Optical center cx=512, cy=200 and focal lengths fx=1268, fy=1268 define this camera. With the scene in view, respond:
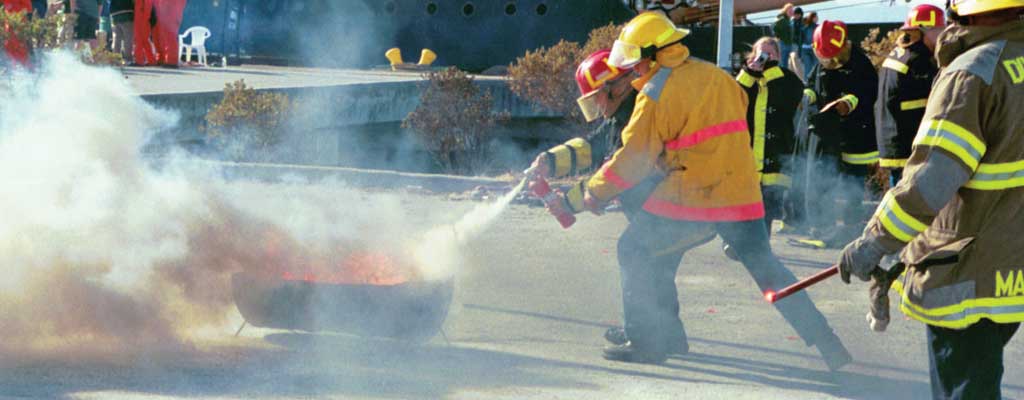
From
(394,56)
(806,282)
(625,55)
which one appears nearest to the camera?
(806,282)

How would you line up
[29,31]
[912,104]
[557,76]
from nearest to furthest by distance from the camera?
[912,104], [29,31], [557,76]

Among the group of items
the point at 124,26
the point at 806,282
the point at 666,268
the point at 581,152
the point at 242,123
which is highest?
the point at 124,26

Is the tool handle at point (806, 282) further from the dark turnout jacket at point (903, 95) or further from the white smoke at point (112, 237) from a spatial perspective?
the dark turnout jacket at point (903, 95)

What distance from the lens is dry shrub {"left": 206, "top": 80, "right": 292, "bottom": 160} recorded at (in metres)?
11.7

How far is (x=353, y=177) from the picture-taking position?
10891mm

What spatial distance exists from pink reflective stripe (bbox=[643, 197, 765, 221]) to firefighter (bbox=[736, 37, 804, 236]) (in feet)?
10.3

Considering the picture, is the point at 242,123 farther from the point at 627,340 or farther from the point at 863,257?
the point at 863,257

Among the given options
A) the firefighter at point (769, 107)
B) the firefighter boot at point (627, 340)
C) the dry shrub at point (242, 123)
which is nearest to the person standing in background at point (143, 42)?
the dry shrub at point (242, 123)

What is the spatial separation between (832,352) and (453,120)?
28.0 ft

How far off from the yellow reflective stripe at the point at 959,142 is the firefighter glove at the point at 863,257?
342 mm

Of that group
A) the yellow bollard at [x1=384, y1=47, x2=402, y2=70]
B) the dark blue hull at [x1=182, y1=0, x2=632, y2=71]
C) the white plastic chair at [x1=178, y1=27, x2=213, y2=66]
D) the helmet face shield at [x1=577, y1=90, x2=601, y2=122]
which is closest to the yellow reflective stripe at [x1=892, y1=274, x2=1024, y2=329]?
the helmet face shield at [x1=577, y1=90, x2=601, y2=122]

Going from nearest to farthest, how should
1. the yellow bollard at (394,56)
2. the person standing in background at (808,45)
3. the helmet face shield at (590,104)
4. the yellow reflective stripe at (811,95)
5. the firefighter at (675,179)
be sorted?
the firefighter at (675,179), the helmet face shield at (590,104), the yellow reflective stripe at (811,95), the person standing in background at (808,45), the yellow bollard at (394,56)

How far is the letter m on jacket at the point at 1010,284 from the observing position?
353cm


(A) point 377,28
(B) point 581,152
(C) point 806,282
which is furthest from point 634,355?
(A) point 377,28
